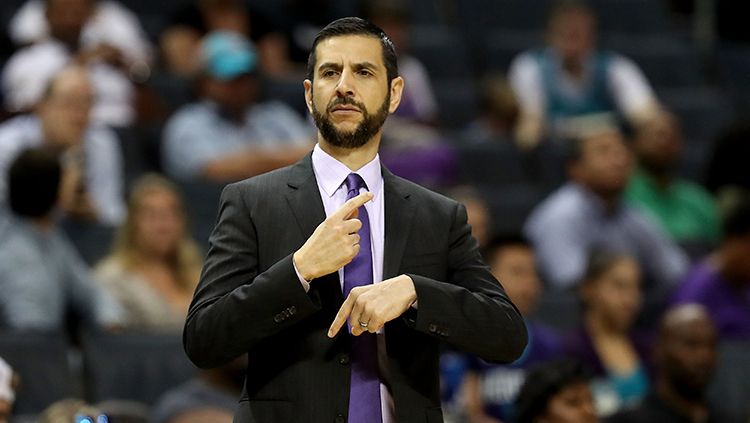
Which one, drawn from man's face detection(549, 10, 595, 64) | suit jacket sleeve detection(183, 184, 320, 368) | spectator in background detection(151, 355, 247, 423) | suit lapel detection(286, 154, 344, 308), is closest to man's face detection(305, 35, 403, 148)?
suit lapel detection(286, 154, 344, 308)

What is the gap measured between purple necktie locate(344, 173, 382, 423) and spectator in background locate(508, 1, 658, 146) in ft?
19.4

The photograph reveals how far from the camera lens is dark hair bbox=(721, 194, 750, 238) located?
22.0 feet

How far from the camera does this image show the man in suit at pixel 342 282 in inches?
97.7

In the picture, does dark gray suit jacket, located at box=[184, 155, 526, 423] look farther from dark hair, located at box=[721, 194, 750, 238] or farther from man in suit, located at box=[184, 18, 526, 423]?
dark hair, located at box=[721, 194, 750, 238]

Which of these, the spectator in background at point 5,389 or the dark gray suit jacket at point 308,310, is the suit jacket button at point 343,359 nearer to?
the dark gray suit jacket at point 308,310

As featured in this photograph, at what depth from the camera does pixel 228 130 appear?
741 cm

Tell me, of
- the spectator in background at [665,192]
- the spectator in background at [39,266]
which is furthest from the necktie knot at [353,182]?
the spectator in background at [665,192]

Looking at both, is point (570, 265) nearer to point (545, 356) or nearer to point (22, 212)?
point (545, 356)

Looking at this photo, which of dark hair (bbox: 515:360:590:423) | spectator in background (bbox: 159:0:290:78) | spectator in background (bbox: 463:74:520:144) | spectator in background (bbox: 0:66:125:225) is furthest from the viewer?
spectator in background (bbox: 463:74:520:144)

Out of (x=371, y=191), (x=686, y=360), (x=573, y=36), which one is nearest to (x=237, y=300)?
(x=371, y=191)

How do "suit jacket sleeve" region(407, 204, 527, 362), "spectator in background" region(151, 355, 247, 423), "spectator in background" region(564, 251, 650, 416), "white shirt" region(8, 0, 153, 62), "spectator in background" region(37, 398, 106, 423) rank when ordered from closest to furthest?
"suit jacket sleeve" region(407, 204, 527, 362)
"spectator in background" region(37, 398, 106, 423)
"spectator in background" region(151, 355, 247, 423)
"spectator in background" region(564, 251, 650, 416)
"white shirt" region(8, 0, 153, 62)

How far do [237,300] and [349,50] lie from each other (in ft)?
1.64

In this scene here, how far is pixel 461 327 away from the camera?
2551 millimetres

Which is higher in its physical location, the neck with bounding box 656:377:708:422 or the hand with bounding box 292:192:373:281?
the hand with bounding box 292:192:373:281
